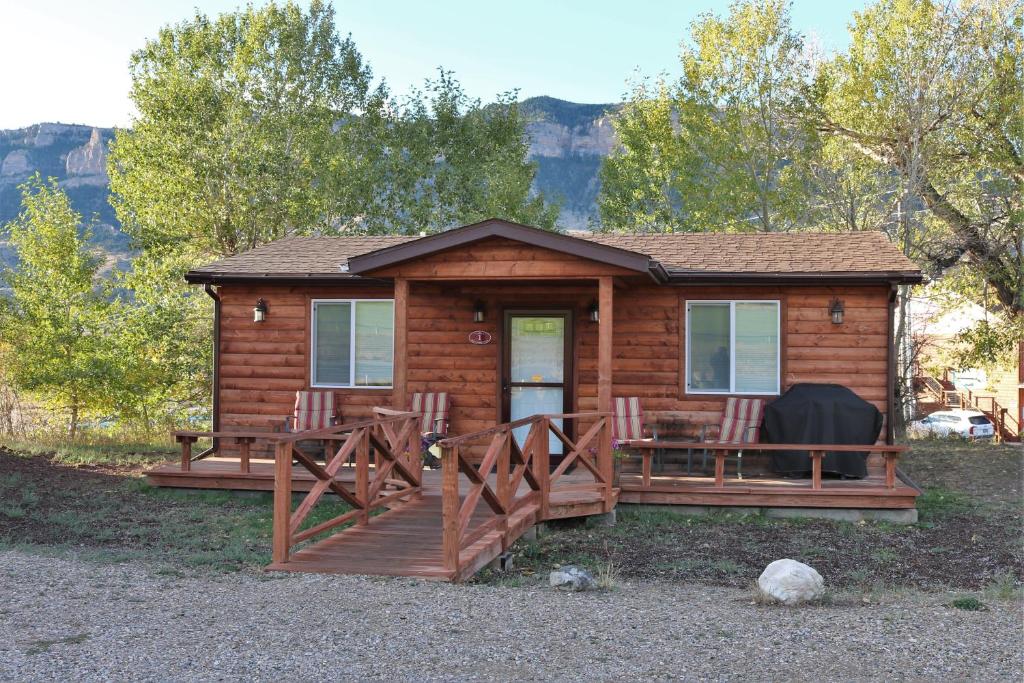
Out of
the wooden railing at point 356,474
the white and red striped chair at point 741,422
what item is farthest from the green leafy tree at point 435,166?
the wooden railing at point 356,474

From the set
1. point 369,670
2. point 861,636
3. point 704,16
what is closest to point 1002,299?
point 704,16

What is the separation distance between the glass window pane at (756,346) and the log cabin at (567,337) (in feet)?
0.05

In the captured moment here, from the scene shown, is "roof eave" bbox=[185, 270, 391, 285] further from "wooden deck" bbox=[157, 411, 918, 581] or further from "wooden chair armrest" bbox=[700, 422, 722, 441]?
"wooden chair armrest" bbox=[700, 422, 722, 441]

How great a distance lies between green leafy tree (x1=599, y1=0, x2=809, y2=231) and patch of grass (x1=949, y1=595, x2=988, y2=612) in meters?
17.8

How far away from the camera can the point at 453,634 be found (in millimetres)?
5105

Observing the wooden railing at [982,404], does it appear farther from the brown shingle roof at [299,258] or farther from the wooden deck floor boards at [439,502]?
the brown shingle roof at [299,258]

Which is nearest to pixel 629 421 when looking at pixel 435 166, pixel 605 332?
pixel 605 332

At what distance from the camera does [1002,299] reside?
67.9 feet

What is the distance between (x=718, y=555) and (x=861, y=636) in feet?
10.4

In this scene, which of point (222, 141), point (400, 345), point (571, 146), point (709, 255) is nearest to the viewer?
point (400, 345)

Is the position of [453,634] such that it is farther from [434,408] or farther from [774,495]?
[434,408]

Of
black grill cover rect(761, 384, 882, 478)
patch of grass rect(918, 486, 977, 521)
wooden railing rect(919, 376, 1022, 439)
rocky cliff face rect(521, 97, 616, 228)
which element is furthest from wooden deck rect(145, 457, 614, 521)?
rocky cliff face rect(521, 97, 616, 228)

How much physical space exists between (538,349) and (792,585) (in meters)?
5.96

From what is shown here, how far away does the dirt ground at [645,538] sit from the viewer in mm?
7641
